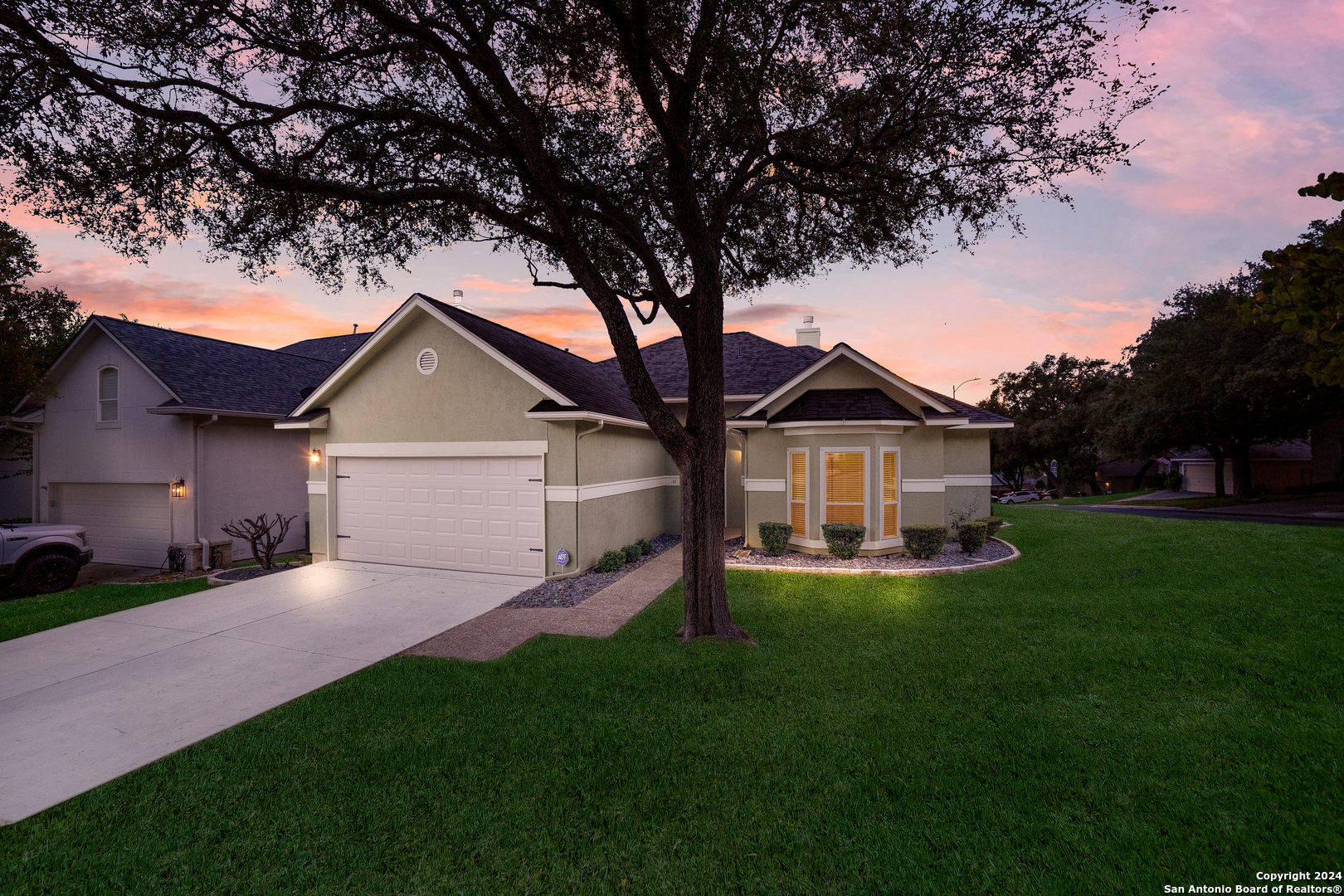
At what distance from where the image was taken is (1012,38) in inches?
271

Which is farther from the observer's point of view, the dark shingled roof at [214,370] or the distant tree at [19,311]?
the dark shingled roof at [214,370]

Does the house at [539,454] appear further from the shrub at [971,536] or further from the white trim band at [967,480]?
the shrub at [971,536]

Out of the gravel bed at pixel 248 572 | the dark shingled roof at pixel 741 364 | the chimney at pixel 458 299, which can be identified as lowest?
the gravel bed at pixel 248 572

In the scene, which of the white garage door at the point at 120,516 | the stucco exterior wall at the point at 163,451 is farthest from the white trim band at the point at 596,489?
the white garage door at the point at 120,516

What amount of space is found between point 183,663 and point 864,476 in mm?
12061

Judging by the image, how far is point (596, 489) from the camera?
11820 millimetres

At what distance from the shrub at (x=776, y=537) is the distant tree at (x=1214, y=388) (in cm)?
2346

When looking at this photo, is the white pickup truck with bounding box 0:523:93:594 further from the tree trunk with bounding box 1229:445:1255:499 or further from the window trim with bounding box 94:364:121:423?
the tree trunk with bounding box 1229:445:1255:499

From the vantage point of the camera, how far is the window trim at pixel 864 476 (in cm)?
1259

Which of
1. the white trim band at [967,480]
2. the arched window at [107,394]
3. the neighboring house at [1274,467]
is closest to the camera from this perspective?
the arched window at [107,394]

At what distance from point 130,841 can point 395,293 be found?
7994 millimetres

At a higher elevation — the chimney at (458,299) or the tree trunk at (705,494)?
the chimney at (458,299)

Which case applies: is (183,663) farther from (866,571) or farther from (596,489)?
(866,571)

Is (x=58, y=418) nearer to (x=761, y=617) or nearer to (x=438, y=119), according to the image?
(x=438, y=119)
